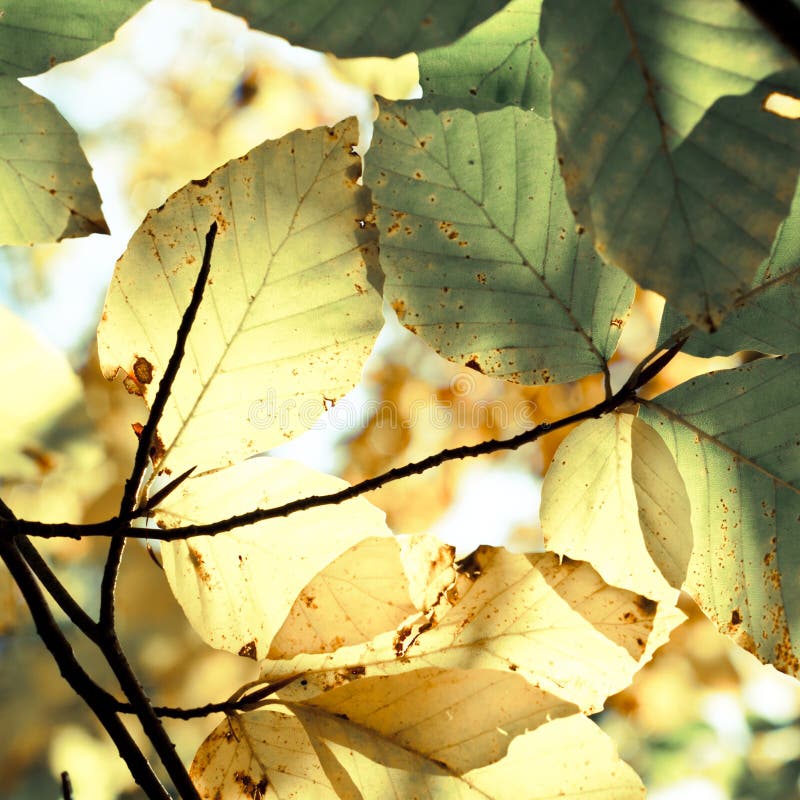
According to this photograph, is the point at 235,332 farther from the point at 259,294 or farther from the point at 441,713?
the point at 441,713

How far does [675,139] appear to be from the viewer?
23 cm

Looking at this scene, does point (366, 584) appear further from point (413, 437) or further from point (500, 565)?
point (413, 437)

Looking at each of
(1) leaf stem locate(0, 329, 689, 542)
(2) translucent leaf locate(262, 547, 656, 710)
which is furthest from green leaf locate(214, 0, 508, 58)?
(2) translucent leaf locate(262, 547, 656, 710)

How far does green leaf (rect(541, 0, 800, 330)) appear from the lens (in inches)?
8.8

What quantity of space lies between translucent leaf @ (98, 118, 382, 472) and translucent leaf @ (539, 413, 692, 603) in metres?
0.11

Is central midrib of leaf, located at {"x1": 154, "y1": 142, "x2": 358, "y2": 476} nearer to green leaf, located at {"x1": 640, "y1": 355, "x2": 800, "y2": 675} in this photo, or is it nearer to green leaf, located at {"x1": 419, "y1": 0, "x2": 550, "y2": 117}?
green leaf, located at {"x1": 419, "y1": 0, "x2": 550, "y2": 117}

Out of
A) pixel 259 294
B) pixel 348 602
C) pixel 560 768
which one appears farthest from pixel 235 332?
pixel 560 768

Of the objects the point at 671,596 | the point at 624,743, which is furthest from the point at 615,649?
the point at 624,743

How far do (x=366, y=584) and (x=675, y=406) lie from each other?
6.6 inches

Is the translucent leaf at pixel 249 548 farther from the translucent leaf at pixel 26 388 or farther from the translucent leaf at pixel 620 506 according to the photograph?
the translucent leaf at pixel 26 388

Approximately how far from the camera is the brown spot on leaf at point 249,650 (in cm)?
36

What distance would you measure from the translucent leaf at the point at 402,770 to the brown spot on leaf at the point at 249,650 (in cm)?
3

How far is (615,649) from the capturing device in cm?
38

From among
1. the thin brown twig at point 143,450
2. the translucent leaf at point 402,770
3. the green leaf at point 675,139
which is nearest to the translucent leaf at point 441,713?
the translucent leaf at point 402,770
